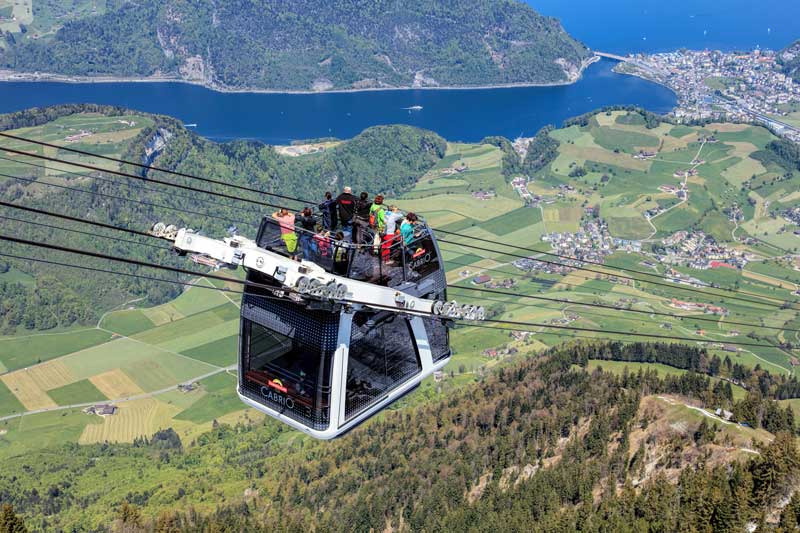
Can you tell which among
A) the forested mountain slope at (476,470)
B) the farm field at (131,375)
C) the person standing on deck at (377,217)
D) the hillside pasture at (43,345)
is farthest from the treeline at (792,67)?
the person standing on deck at (377,217)

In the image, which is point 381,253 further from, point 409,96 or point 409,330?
point 409,96

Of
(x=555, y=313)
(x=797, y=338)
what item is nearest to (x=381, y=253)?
(x=555, y=313)

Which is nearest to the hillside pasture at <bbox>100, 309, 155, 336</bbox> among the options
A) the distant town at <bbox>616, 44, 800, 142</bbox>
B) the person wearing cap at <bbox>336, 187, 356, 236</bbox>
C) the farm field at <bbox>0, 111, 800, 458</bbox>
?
the farm field at <bbox>0, 111, 800, 458</bbox>

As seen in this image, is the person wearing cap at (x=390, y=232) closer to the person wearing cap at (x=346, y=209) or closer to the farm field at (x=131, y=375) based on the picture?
the person wearing cap at (x=346, y=209)

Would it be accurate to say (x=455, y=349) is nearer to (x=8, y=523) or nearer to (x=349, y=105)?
(x=8, y=523)

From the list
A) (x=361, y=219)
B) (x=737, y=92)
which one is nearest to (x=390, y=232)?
(x=361, y=219)

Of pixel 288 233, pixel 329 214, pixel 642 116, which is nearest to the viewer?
pixel 288 233

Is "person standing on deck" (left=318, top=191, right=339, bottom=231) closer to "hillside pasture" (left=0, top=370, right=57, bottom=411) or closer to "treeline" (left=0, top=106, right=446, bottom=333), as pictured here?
"treeline" (left=0, top=106, right=446, bottom=333)
